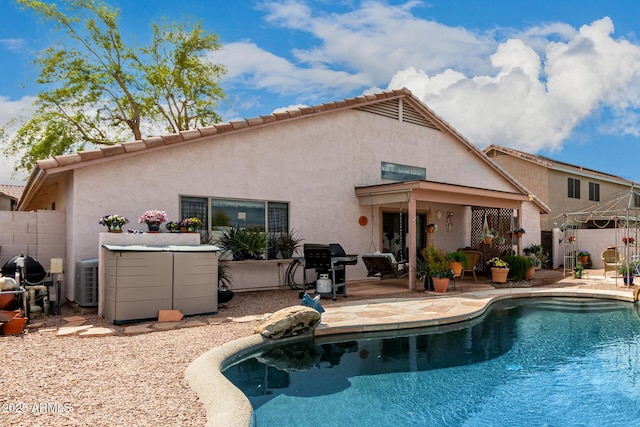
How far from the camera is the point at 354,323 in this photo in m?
6.79

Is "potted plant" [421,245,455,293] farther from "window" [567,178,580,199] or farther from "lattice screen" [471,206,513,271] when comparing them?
"window" [567,178,580,199]

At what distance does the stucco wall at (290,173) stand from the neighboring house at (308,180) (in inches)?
1.0

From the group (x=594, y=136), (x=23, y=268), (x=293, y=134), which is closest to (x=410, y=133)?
(x=293, y=134)

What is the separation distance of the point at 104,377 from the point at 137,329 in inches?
81.9

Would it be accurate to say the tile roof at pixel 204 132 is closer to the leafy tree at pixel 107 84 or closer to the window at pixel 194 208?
the window at pixel 194 208

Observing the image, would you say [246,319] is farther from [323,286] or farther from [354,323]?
[323,286]

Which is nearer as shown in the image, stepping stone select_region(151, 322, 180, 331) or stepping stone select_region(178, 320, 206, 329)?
stepping stone select_region(151, 322, 180, 331)

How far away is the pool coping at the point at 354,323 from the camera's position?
3.55 metres

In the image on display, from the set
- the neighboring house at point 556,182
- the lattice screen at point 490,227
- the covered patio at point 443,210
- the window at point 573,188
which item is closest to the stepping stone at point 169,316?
the covered patio at point 443,210

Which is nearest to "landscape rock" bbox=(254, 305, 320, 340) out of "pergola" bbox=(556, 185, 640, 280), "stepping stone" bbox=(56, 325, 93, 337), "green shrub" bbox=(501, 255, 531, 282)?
"stepping stone" bbox=(56, 325, 93, 337)

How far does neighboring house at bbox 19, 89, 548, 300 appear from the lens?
8125 millimetres

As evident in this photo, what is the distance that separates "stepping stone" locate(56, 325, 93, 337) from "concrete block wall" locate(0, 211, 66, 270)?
2810mm

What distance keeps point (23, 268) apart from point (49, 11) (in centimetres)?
1809

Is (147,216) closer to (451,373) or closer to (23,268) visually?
(23,268)
